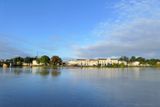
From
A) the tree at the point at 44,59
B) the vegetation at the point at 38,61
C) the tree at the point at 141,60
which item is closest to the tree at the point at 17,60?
the vegetation at the point at 38,61

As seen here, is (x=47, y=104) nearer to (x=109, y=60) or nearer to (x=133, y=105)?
(x=133, y=105)

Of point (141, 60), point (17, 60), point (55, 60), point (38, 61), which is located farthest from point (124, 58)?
point (17, 60)

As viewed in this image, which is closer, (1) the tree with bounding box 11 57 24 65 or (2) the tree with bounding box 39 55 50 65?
(2) the tree with bounding box 39 55 50 65

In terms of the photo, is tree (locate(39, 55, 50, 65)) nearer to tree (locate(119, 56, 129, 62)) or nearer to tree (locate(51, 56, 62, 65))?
tree (locate(51, 56, 62, 65))

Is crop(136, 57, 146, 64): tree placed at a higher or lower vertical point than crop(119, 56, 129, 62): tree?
lower

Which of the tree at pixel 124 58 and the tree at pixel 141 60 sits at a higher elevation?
the tree at pixel 124 58

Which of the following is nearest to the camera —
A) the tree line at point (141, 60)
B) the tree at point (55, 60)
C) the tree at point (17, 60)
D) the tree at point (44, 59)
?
the tree at point (44, 59)

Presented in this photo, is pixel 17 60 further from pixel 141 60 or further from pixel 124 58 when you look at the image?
pixel 141 60

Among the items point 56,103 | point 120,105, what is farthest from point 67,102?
point 120,105

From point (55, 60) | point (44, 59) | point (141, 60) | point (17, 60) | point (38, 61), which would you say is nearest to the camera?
point (44, 59)

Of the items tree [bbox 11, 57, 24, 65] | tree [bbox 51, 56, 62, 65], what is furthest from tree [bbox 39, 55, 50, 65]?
tree [bbox 11, 57, 24, 65]

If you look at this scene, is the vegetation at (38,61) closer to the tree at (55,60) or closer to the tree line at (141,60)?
the tree at (55,60)

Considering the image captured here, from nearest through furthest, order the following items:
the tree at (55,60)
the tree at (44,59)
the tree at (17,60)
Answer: the tree at (44,59) → the tree at (17,60) → the tree at (55,60)

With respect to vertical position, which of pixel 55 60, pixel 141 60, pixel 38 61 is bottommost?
pixel 38 61
